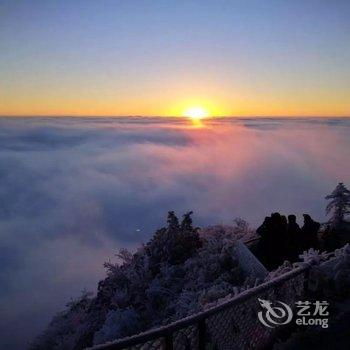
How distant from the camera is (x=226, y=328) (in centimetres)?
712

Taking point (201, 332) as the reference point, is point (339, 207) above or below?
below

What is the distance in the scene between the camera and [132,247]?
13988 centimetres

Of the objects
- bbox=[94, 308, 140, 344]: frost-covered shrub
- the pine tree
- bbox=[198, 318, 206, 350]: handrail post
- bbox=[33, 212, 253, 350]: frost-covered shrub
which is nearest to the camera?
bbox=[198, 318, 206, 350]: handrail post

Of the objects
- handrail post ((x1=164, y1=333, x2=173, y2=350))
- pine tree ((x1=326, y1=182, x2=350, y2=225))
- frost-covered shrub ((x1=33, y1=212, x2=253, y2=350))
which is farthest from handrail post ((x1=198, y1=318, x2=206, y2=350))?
pine tree ((x1=326, y1=182, x2=350, y2=225))

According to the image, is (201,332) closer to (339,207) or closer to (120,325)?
(120,325)

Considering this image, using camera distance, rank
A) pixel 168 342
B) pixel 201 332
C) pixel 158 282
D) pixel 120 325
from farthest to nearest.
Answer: pixel 158 282 → pixel 120 325 → pixel 201 332 → pixel 168 342

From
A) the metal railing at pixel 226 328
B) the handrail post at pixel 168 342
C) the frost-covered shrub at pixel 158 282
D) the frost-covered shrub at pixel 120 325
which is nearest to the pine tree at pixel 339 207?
the frost-covered shrub at pixel 158 282

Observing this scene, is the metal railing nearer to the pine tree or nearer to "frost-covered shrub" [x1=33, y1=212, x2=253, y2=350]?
"frost-covered shrub" [x1=33, y1=212, x2=253, y2=350]

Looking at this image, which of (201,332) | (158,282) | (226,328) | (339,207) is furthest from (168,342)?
(158,282)

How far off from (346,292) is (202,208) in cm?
15387

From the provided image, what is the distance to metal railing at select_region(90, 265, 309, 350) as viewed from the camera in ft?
19.1

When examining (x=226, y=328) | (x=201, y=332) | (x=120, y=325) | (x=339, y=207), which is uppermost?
(x=201, y=332)

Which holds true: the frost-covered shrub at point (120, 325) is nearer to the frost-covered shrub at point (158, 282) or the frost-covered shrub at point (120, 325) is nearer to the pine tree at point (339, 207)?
the frost-covered shrub at point (158, 282)

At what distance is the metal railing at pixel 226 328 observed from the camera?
5.83m
